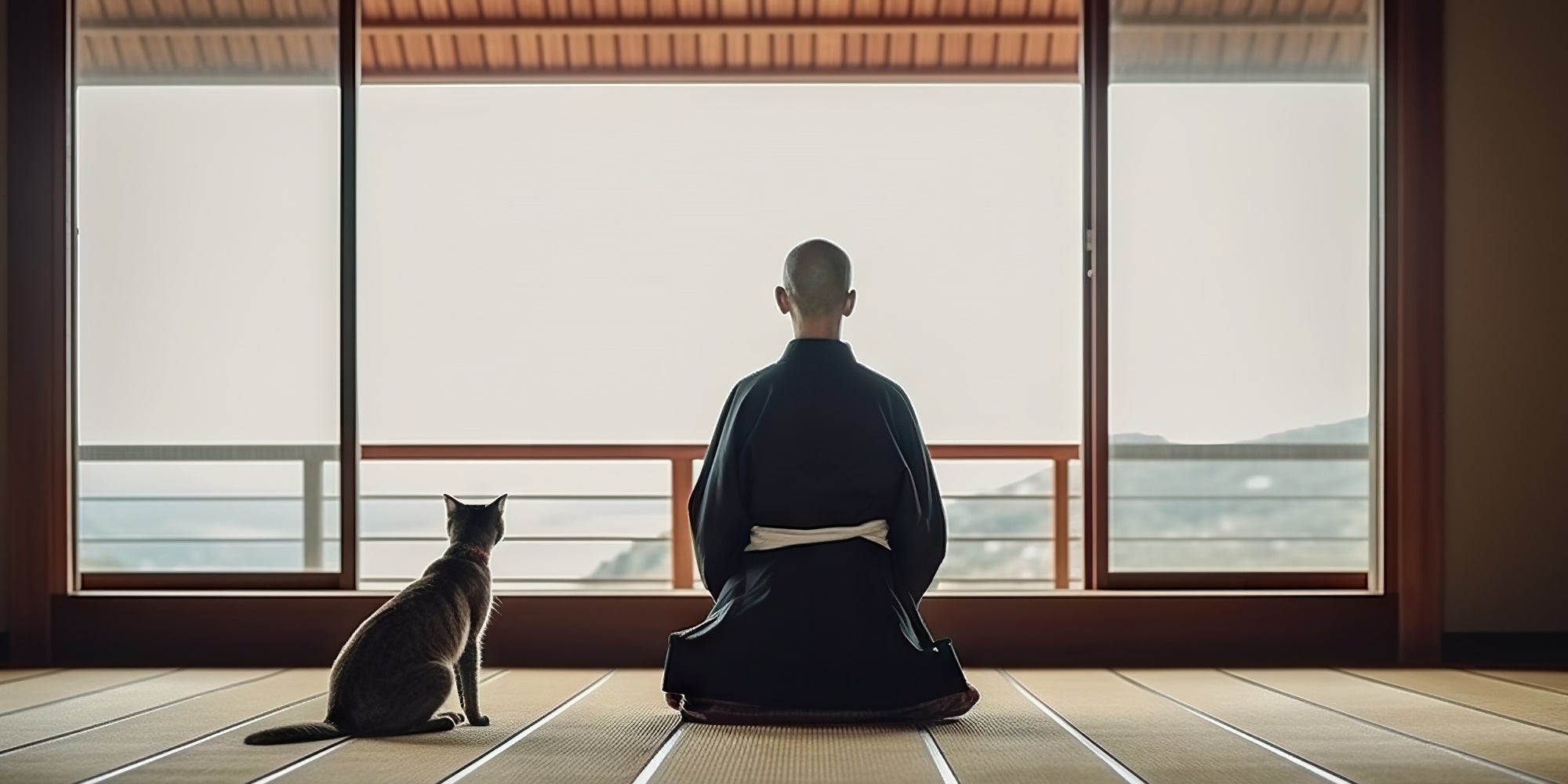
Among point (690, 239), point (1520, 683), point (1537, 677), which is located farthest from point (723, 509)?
point (690, 239)

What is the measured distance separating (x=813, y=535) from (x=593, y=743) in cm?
63

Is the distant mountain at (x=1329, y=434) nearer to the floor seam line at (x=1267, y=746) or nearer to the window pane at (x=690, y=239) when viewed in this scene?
the floor seam line at (x=1267, y=746)

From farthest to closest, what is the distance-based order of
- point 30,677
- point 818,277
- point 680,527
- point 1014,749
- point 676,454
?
point 676,454 < point 680,527 < point 30,677 < point 818,277 < point 1014,749

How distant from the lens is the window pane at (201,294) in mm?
4324

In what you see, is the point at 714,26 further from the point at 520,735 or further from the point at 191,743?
the point at 191,743

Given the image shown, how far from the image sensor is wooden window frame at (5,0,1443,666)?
4.18 metres

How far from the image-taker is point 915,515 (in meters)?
2.97

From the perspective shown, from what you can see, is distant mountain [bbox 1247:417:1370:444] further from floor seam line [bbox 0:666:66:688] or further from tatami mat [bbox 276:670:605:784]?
floor seam line [bbox 0:666:66:688]

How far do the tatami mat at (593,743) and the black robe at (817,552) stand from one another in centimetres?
17

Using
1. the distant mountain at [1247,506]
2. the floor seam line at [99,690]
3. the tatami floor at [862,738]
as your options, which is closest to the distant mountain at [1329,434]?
the distant mountain at [1247,506]

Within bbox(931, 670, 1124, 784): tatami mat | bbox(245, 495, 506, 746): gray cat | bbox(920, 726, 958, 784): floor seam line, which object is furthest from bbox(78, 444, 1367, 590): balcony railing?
bbox(920, 726, 958, 784): floor seam line

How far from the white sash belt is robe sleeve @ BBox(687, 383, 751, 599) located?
3cm

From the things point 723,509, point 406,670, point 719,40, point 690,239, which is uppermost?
point 719,40

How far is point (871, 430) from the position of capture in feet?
9.82
